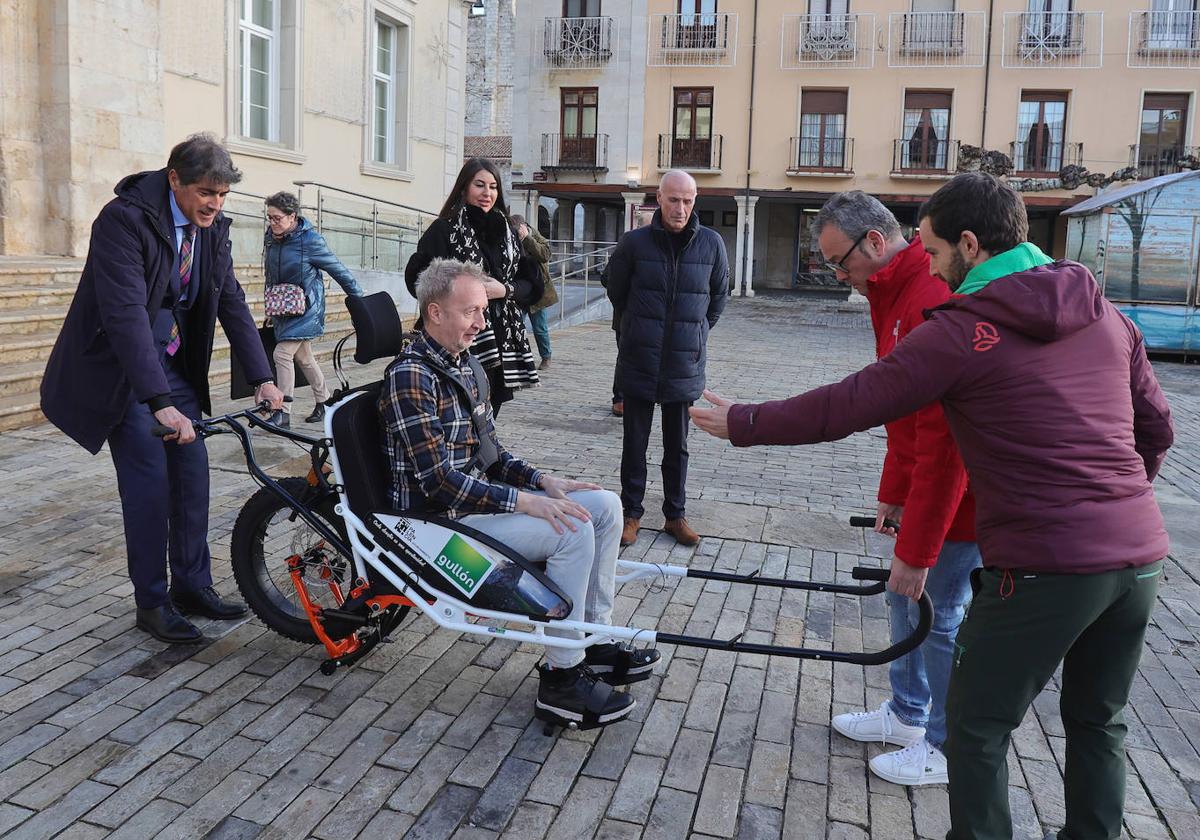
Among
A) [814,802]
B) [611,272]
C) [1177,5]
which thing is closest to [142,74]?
[611,272]

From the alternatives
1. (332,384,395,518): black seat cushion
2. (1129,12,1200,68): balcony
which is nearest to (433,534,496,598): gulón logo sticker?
(332,384,395,518): black seat cushion

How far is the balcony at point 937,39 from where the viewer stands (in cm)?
3098

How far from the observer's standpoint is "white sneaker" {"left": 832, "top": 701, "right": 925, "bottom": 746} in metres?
3.41

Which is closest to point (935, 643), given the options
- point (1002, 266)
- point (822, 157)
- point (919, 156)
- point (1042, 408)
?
point (1042, 408)

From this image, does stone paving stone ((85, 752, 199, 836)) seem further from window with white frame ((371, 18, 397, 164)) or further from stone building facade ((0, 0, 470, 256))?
window with white frame ((371, 18, 397, 164))

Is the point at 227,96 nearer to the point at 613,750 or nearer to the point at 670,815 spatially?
the point at 613,750

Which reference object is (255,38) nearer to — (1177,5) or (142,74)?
(142,74)

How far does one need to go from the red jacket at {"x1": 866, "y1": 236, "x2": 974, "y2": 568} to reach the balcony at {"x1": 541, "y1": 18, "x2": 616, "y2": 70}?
103ft

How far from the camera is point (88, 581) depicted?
4672mm

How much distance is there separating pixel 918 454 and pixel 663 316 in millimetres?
2969

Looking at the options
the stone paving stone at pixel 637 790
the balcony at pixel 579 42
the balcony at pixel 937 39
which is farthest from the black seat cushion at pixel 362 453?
the balcony at pixel 937 39

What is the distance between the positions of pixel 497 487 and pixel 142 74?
10493 millimetres

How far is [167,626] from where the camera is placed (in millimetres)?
4027

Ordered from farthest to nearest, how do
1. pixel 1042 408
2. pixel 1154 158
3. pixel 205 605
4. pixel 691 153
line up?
pixel 691 153
pixel 1154 158
pixel 205 605
pixel 1042 408
